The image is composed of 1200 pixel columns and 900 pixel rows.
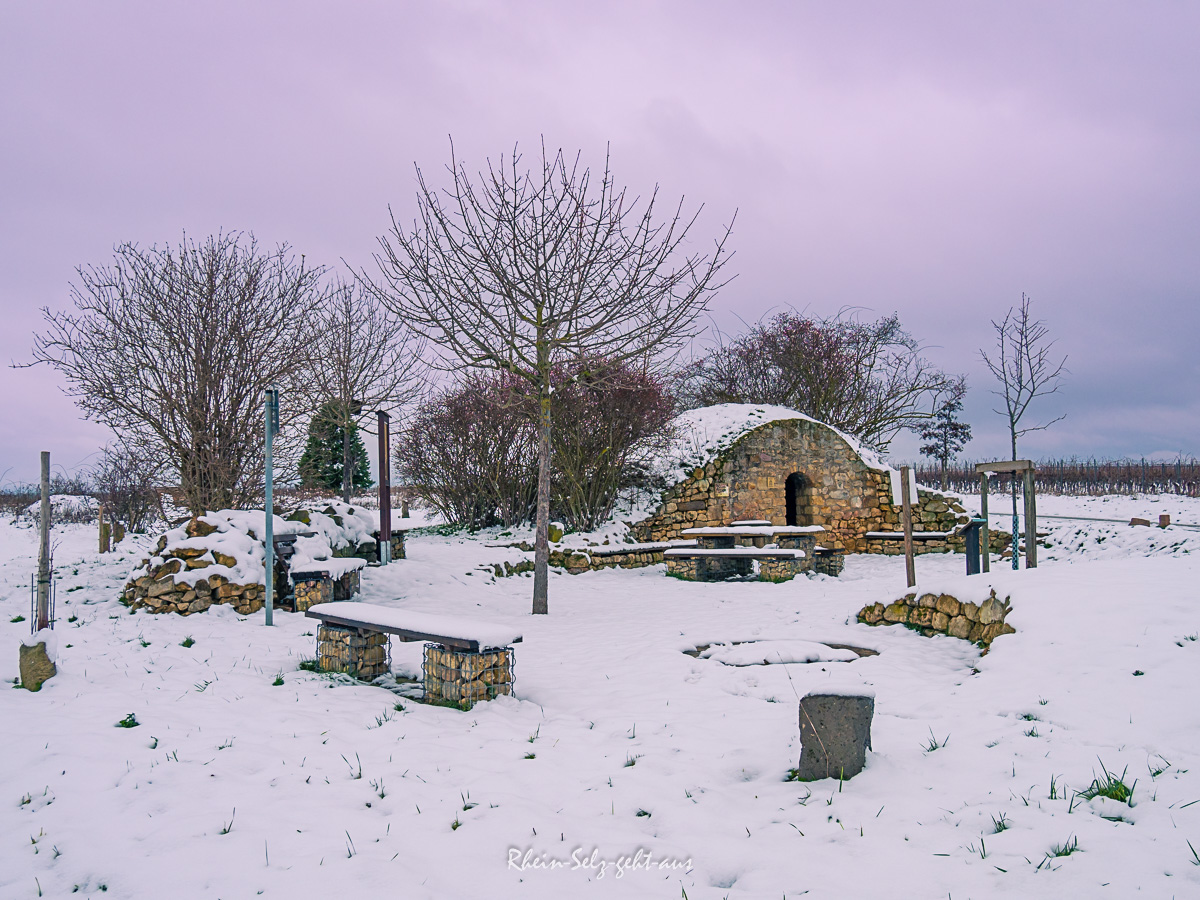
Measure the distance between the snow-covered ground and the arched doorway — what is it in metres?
10.1

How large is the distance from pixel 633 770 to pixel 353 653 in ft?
9.67

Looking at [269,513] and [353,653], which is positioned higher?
[269,513]

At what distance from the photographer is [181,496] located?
1027 cm

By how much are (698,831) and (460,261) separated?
713cm

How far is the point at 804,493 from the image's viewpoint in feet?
54.8

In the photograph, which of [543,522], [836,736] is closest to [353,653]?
[543,522]

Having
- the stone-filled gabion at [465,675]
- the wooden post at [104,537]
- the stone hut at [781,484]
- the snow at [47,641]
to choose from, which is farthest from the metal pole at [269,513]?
the stone hut at [781,484]

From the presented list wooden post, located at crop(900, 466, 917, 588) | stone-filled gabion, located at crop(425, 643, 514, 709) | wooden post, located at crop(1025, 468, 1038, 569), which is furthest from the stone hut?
stone-filled gabion, located at crop(425, 643, 514, 709)

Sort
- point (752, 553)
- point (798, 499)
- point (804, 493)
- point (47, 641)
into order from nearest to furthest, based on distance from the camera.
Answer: point (47, 641) → point (752, 553) → point (804, 493) → point (798, 499)

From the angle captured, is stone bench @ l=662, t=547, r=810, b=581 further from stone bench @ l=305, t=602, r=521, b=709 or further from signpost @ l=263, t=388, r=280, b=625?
stone bench @ l=305, t=602, r=521, b=709

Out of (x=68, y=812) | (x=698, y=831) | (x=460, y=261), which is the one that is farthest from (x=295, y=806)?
(x=460, y=261)

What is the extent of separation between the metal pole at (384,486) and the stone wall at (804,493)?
20.4 ft

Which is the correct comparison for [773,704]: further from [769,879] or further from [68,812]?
[68,812]

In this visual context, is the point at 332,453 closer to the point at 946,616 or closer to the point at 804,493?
the point at 804,493
